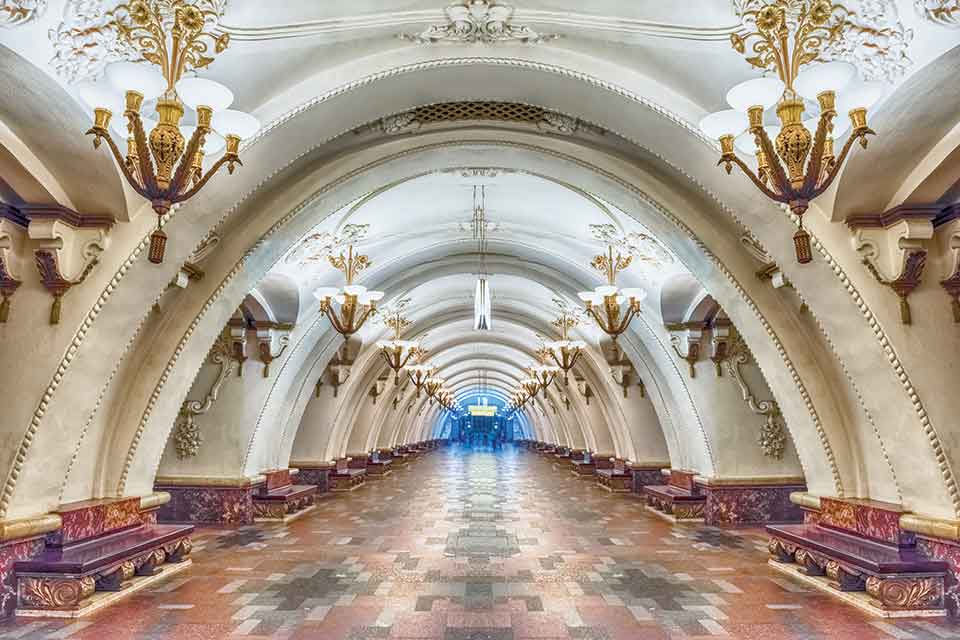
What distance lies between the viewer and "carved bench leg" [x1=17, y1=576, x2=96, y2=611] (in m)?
4.19

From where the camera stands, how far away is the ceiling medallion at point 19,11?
286cm

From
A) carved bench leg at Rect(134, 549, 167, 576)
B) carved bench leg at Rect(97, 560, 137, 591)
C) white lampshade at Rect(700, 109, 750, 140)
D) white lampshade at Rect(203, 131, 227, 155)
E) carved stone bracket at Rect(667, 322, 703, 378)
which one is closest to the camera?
white lampshade at Rect(700, 109, 750, 140)

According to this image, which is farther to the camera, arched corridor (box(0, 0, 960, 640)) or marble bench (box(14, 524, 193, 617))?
marble bench (box(14, 524, 193, 617))

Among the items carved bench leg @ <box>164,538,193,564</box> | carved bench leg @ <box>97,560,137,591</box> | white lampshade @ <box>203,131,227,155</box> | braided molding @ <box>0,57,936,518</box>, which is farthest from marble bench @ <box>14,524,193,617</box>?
white lampshade @ <box>203,131,227,155</box>

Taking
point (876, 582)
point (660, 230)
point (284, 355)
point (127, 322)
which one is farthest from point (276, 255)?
point (876, 582)

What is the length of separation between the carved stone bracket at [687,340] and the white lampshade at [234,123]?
701cm

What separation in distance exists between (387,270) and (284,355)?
7.21 feet

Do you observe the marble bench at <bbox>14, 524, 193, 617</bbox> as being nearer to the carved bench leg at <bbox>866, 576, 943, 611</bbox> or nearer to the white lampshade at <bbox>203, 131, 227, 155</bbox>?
the white lampshade at <bbox>203, 131, 227, 155</bbox>

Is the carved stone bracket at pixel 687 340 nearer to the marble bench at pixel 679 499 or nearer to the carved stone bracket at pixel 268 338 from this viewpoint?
the marble bench at pixel 679 499

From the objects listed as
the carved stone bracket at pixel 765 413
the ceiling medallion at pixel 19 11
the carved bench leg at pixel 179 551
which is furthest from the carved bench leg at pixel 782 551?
the ceiling medallion at pixel 19 11

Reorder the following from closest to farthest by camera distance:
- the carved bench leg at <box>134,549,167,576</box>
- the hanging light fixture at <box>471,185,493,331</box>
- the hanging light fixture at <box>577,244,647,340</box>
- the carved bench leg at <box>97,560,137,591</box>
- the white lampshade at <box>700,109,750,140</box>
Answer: the white lampshade at <box>700,109,750,140</box> < the carved bench leg at <box>97,560,137,591</box> < the carved bench leg at <box>134,549,167,576</box> < the hanging light fixture at <box>577,244,647,340</box> < the hanging light fixture at <box>471,185,493,331</box>

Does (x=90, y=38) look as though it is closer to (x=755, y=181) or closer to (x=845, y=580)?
(x=755, y=181)

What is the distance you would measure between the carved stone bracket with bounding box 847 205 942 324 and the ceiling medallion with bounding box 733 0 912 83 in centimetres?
117

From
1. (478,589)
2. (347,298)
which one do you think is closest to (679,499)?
(478,589)
